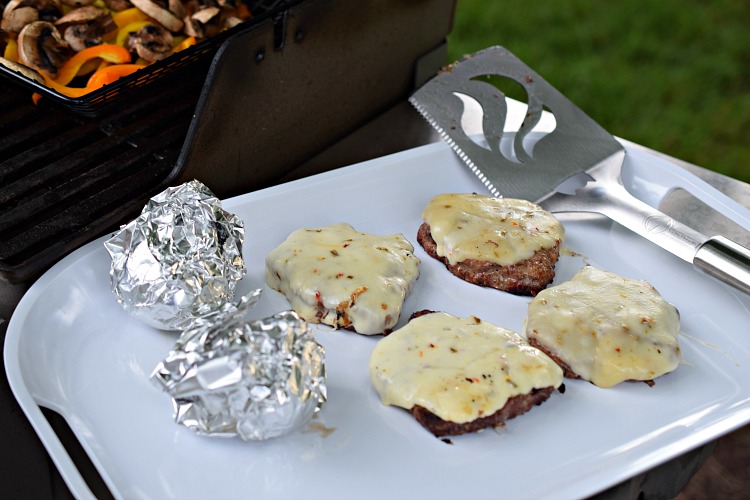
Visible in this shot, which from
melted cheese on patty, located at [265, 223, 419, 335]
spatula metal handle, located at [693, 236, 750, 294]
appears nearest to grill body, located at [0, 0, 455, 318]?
melted cheese on patty, located at [265, 223, 419, 335]

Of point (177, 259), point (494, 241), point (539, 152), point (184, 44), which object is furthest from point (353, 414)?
point (184, 44)

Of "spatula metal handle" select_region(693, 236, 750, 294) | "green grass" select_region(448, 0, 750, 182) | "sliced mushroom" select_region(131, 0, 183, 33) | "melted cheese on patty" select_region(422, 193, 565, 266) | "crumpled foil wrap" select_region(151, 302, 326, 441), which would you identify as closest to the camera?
"crumpled foil wrap" select_region(151, 302, 326, 441)

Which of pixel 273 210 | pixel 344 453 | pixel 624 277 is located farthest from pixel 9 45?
pixel 624 277

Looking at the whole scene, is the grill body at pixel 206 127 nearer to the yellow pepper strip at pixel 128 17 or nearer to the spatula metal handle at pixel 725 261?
the yellow pepper strip at pixel 128 17

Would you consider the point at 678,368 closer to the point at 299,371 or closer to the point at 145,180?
the point at 299,371

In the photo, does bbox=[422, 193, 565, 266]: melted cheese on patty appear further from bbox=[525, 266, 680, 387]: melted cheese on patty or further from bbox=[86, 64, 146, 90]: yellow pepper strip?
bbox=[86, 64, 146, 90]: yellow pepper strip

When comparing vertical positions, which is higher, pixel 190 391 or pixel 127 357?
pixel 190 391
